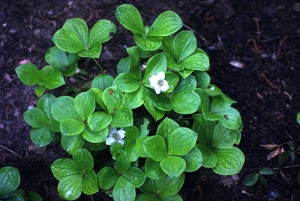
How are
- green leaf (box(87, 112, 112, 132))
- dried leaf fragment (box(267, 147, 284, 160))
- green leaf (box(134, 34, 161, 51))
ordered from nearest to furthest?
green leaf (box(87, 112, 112, 132)) → green leaf (box(134, 34, 161, 51)) → dried leaf fragment (box(267, 147, 284, 160))

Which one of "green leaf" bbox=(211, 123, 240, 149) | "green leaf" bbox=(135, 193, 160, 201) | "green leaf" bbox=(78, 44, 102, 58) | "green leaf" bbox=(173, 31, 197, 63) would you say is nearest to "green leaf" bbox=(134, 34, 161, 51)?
"green leaf" bbox=(173, 31, 197, 63)

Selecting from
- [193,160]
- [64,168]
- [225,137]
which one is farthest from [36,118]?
[225,137]

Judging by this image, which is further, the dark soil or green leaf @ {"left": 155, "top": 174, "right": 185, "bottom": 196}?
the dark soil

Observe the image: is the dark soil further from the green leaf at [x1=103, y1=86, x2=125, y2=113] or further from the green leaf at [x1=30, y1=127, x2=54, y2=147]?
the green leaf at [x1=103, y1=86, x2=125, y2=113]

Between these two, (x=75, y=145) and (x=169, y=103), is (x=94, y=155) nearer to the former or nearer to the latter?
(x=75, y=145)

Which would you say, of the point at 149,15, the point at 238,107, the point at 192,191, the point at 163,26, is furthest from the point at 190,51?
the point at 149,15

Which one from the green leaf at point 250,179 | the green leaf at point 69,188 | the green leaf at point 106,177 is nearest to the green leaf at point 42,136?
the green leaf at point 69,188
